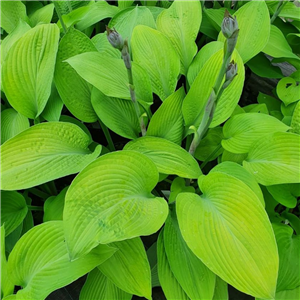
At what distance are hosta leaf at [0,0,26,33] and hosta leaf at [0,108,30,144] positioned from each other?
1.19 feet

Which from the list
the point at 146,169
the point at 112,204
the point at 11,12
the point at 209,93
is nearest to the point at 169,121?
the point at 209,93

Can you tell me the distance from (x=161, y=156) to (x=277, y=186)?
306 mm

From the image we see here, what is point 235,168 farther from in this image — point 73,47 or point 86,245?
point 73,47

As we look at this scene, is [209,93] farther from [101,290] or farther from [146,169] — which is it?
[101,290]

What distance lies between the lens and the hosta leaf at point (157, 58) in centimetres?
89

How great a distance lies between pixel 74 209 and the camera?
554mm

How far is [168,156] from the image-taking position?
745 millimetres

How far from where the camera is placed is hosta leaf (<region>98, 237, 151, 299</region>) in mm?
664

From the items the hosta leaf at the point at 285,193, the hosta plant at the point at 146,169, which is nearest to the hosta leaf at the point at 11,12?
the hosta plant at the point at 146,169

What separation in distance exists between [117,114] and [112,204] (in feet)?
1.09

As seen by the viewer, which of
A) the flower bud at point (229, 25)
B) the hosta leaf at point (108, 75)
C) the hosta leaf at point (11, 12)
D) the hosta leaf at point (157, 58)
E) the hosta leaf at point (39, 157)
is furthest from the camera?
the hosta leaf at point (11, 12)

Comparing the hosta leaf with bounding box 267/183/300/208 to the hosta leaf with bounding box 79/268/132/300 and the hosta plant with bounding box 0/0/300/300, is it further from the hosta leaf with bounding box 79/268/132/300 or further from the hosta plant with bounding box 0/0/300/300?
the hosta leaf with bounding box 79/268/132/300

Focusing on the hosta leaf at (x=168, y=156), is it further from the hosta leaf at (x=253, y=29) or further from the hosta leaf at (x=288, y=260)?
the hosta leaf at (x=253, y=29)

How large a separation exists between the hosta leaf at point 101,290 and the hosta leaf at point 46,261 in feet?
0.41
